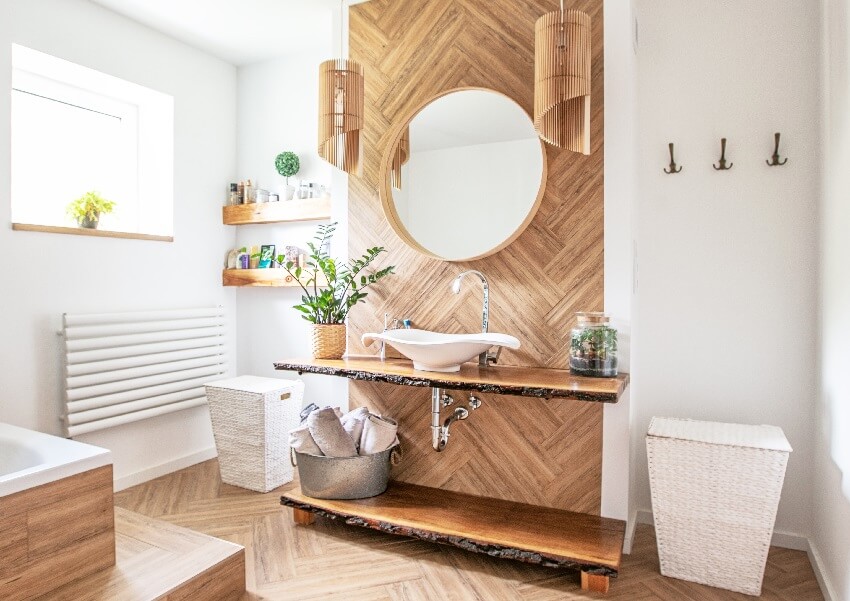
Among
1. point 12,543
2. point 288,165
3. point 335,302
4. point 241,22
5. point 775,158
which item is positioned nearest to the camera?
point 12,543

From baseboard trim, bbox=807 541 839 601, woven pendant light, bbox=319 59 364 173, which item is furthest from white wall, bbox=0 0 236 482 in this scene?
baseboard trim, bbox=807 541 839 601

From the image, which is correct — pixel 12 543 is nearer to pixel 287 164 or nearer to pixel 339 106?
pixel 339 106

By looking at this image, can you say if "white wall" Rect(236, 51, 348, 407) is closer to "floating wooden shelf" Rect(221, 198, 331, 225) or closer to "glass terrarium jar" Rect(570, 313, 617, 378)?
"floating wooden shelf" Rect(221, 198, 331, 225)

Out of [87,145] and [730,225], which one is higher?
[87,145]

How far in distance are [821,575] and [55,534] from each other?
275 centimetres

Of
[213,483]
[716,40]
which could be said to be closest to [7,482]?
[213,483]

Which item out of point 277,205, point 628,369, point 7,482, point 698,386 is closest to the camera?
point 7,482

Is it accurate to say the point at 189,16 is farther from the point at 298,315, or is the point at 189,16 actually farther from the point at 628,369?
the point at 628,369

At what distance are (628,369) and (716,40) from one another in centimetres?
155

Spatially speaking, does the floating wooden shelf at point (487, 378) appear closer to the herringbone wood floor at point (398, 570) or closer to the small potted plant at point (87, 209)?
the herringbone wood floor at point (398, 570)

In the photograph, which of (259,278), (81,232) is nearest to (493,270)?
(259,278)

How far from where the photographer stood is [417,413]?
2.82 m

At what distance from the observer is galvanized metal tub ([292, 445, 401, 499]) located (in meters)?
2.55

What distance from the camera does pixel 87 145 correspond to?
3.29 m
